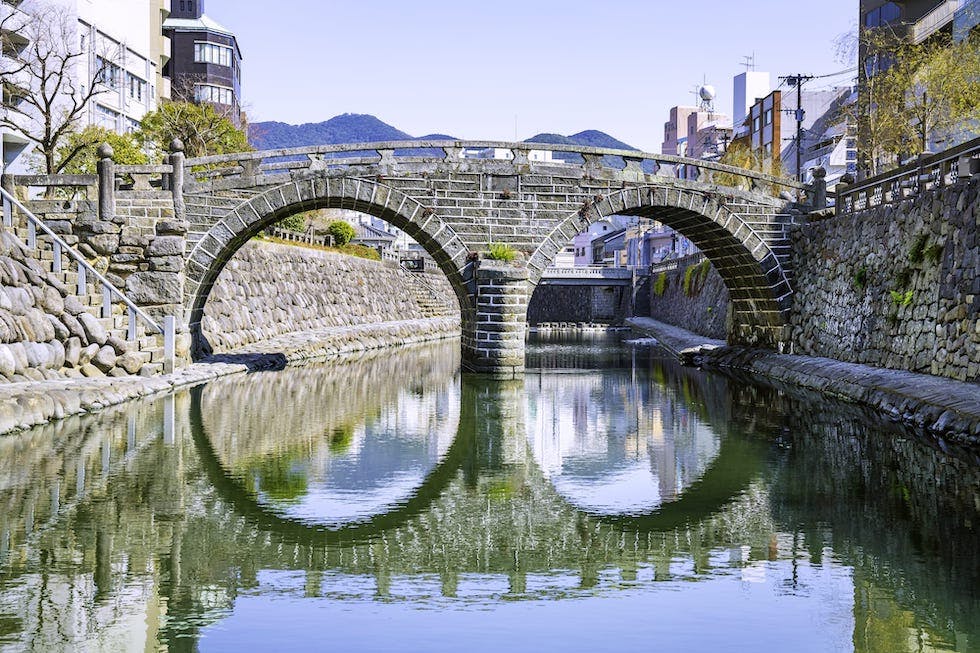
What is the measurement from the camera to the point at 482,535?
9.35 metres

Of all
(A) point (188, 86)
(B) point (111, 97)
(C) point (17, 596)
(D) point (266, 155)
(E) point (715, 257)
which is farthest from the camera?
(A) point (188, 86)

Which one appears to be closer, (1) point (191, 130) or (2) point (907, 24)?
(1) point (191, 130)

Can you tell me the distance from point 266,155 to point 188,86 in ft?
136

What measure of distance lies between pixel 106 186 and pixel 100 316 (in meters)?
4.50

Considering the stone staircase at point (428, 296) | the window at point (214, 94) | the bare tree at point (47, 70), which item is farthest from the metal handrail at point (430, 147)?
the window at point (214, 94)

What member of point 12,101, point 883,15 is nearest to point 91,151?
point 12,101

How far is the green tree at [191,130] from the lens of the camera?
144 feet

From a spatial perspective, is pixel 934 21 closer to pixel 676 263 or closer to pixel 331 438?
pixel 676 263

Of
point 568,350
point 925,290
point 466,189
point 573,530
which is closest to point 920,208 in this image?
point 925,290

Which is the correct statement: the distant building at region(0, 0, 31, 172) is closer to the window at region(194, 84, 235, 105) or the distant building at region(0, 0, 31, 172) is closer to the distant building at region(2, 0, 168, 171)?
the distant building at region(2, 0, 168, 171)

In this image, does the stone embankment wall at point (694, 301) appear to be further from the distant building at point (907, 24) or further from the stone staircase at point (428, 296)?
the stone staircase at point (428, 296)

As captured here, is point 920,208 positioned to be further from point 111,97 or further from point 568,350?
point 111,97

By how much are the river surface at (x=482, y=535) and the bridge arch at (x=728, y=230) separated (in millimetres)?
9917

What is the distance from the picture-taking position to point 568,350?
4191 centimetres
